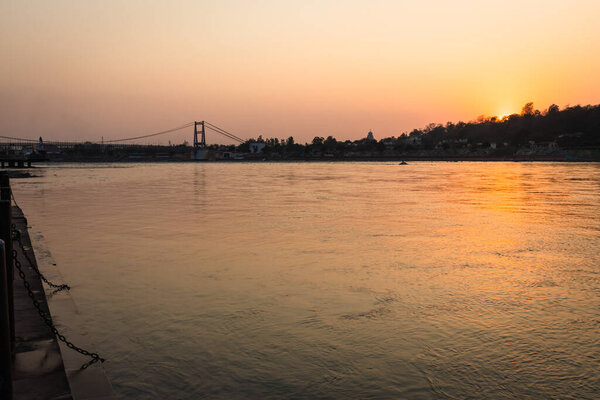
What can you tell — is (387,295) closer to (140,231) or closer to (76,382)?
(76,382)

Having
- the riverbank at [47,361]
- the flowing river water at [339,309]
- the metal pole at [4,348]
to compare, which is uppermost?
the metal pole at [4,348]

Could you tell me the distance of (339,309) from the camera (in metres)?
7.59

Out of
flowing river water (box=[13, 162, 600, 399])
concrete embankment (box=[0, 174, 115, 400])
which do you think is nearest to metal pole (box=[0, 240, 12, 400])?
concrete embankment (box=[0, 174, 115, 400])

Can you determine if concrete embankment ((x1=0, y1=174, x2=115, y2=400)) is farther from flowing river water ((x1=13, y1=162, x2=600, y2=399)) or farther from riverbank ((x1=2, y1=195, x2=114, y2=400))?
flowing river water ((x1=13, y1=162, x2=600, y2=399))

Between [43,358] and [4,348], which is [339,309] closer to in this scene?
[43,358]

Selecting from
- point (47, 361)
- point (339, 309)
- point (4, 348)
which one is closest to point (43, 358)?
point (47, 361)

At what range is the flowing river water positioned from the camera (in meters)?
5.19

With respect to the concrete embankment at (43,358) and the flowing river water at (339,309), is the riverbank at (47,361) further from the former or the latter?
the flowing river water at (339,309)

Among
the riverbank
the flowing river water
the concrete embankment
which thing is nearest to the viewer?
the concrete embankment

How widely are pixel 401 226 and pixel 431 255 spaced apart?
16.7 feet

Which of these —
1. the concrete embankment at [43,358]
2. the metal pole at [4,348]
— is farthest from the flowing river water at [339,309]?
the metal pole at [4,348]

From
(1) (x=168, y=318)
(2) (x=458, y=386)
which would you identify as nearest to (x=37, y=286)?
(1) (x=168, y=318)

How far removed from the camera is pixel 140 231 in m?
15.6

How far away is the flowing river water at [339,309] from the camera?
519cm
